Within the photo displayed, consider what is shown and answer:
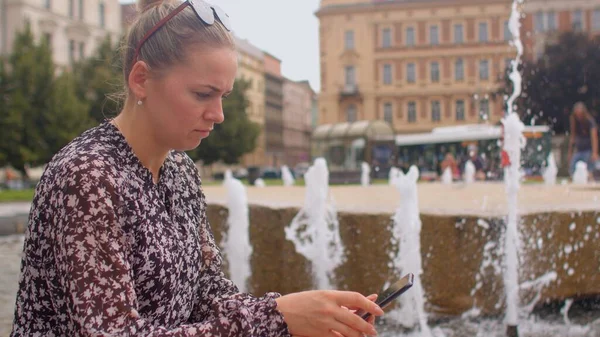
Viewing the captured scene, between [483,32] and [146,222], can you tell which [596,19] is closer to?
[483,32]

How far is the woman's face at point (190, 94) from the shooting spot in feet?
3.74

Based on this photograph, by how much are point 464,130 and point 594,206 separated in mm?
21922

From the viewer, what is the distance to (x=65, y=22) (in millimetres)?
36219

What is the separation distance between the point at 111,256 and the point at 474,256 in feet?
9.90

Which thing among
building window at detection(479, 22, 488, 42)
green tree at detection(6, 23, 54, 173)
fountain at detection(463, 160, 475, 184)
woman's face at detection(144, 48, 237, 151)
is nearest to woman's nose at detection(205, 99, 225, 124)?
woman's face at detection(144, 48, 237, 151)

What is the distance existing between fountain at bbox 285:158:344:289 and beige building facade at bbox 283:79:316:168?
70.7 meters

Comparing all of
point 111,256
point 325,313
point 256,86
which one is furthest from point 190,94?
point 256,86

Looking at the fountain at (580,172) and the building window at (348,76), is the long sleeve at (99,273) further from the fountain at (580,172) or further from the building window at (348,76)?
the building window at (348,76)

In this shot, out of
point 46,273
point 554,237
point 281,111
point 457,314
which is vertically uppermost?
point 281,111

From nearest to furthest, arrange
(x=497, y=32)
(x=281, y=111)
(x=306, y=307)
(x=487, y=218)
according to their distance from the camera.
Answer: (x=306, y=307) < (x=487, y=218) < (x=497, y=32) < (x=281, y=111)

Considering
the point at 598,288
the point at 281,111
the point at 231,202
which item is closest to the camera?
the point at 598,288

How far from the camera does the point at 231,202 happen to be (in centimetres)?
454

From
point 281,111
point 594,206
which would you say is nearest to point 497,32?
point 281,111

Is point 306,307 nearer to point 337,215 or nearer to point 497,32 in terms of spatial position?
point 337,215
